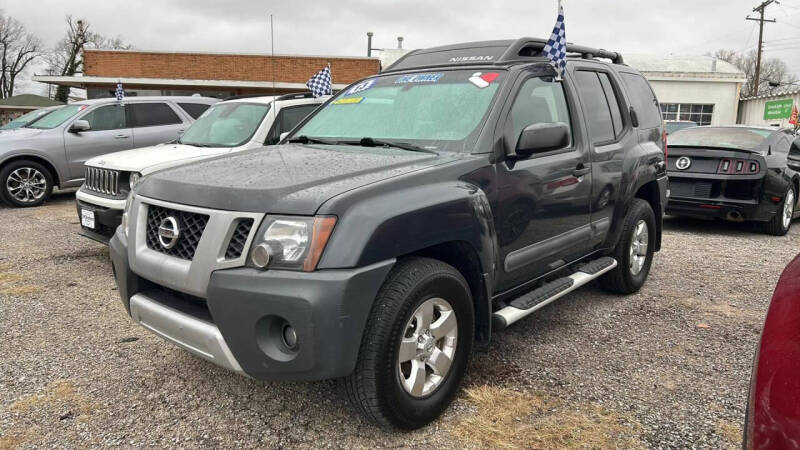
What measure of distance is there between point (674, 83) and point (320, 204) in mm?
28077

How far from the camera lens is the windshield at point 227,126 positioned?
650 centimetres

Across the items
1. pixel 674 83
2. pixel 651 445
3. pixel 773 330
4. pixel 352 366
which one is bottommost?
pixel 651 445

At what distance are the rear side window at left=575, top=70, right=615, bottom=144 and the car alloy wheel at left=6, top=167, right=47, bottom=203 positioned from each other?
8703 millimetres

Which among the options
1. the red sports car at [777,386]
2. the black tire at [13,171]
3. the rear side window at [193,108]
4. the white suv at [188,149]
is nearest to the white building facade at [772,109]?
the rear side window at [193,108]

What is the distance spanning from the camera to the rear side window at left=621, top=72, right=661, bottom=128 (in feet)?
15.8

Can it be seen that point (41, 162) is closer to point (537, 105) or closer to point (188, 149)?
point (188, 149)

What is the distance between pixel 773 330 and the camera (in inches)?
59.2

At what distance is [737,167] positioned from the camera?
717cm

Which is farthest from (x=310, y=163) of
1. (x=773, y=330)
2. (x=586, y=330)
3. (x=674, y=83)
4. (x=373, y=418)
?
(x=674, y=83)

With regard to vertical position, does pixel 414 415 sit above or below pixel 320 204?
below

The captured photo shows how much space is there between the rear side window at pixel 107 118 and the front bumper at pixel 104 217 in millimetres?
4434

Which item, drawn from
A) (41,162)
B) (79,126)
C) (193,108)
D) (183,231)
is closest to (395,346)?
(183,231)

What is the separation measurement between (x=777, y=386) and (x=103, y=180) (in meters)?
5.61

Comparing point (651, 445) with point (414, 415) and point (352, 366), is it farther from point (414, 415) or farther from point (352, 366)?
point (352, 366)
